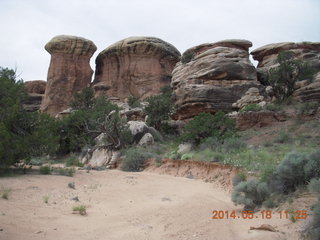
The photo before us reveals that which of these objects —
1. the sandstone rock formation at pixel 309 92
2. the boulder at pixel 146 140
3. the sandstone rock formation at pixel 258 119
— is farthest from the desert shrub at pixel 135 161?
the sandstone rock formation at pixel 309 92

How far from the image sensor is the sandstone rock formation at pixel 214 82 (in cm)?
2530

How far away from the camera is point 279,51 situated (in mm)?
32312

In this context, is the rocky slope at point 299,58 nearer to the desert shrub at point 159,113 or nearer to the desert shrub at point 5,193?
the desert shrub at point 159,113

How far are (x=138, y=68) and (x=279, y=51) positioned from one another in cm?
1799

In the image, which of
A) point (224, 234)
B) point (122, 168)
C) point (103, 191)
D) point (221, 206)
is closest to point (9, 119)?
point (103, 191)

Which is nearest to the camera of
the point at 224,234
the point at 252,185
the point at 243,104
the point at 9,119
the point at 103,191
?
the point at 224,234

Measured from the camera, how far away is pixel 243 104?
24594 mm

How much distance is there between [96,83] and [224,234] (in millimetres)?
40292

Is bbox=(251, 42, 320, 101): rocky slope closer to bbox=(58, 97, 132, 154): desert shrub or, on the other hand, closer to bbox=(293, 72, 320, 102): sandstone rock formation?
bbox=(293, 72, 320, 102): sandstone rock formation

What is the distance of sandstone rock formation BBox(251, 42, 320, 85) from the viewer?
92.0ft

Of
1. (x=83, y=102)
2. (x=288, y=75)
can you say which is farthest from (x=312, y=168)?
(x=83, y=102)

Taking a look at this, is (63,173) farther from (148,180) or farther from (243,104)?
(243,104)

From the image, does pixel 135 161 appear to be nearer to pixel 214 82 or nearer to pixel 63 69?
pixel 214 82
